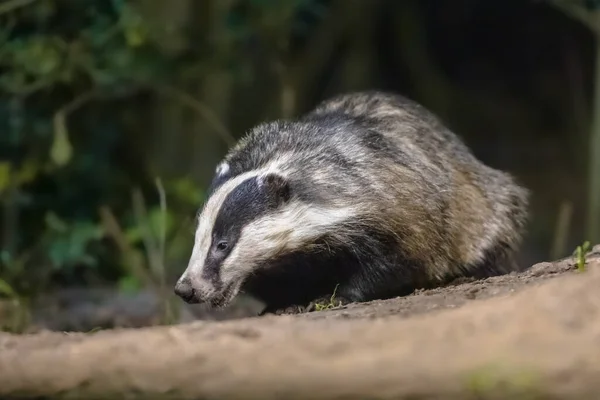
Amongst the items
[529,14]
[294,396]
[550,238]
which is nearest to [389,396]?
[294,396]

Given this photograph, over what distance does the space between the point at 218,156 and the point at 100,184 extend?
44.0 inches

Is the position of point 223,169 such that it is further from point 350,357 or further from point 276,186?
point 350,357

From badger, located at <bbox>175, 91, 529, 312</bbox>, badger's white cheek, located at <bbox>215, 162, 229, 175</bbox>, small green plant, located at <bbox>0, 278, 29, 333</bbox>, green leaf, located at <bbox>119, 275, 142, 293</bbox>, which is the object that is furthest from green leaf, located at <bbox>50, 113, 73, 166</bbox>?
badger's white cheek, located at <bbox>215, 162, 229, 175</bbox>

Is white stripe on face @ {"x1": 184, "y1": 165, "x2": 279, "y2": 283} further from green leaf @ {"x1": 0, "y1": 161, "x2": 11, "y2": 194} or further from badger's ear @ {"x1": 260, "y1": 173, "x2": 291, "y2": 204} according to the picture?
green leaf @ {"x1": 0, "y1": 161, "x2": 11, "y2": 194}

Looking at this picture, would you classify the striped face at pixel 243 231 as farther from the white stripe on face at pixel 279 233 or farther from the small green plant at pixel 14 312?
the small green plant at pixel 14 312

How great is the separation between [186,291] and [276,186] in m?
0.52

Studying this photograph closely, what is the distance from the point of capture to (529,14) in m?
9.44

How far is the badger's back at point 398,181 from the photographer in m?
3.84

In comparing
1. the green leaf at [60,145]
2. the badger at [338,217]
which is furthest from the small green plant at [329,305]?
the green leaf at [60,145]

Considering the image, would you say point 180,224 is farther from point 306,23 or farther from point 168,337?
point 168,337

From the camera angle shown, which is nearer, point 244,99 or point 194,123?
point 194,123

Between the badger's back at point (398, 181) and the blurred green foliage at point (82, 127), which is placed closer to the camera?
the badger's back at point (398, 181)

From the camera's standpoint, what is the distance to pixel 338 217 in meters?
3.79

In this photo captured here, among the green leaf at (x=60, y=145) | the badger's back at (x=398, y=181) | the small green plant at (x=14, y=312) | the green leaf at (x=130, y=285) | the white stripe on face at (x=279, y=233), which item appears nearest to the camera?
the white stripe on face at (x=279, y=233)
